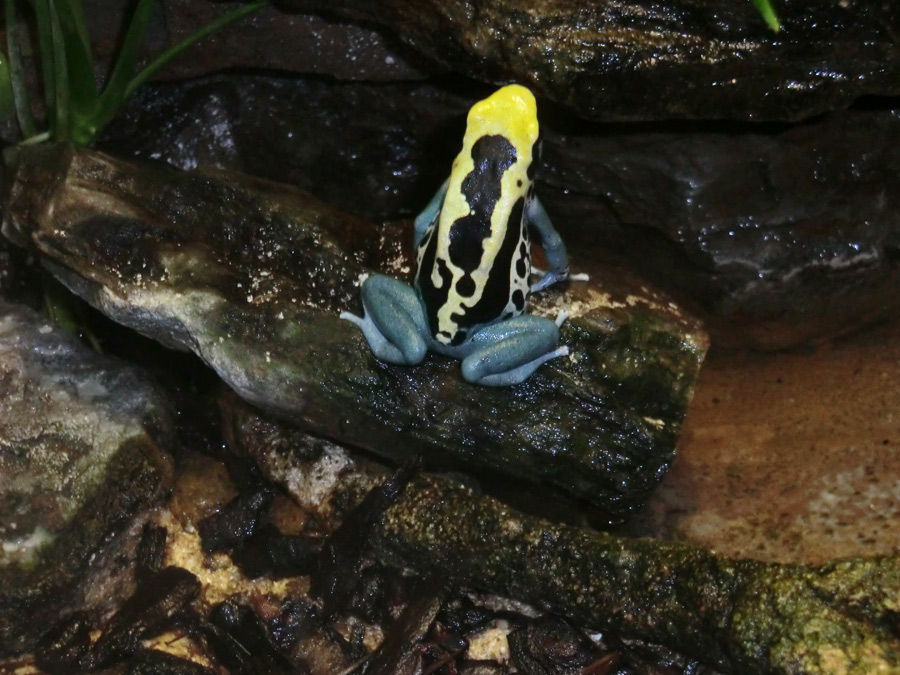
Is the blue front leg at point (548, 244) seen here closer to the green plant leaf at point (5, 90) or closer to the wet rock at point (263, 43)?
the wet rock at point (263, 43)

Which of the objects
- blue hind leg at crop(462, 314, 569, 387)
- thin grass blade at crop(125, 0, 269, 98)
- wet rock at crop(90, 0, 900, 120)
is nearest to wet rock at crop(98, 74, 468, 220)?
thin grass blade at crop(125, 0, 269, 98)

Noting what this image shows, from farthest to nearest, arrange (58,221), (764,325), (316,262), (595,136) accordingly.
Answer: (764,325)
(595,136)
(316,262)
(58,221)

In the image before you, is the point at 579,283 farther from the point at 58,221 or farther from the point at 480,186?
the point at 58,221

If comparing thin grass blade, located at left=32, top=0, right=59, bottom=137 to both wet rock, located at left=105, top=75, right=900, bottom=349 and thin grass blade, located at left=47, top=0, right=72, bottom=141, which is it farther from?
wet rock, located at left=105, top=75, right=900, bottom=349

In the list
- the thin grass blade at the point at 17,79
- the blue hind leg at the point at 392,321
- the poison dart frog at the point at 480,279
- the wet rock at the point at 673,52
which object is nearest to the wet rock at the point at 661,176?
the wet rock at the point at 673,52

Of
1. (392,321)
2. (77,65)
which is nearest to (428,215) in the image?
(392,321)

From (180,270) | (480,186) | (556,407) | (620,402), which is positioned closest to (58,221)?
(180,270)
